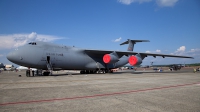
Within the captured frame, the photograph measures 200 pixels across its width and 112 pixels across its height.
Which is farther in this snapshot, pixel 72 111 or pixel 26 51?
pixel 26 51

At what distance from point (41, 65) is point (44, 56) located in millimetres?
1085

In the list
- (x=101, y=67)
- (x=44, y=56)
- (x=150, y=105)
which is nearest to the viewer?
(x=150, y=105)

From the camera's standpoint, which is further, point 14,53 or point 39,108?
point 14,53

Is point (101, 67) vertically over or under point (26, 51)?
under

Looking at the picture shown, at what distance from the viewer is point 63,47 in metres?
20.7

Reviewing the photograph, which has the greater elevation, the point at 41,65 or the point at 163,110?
the point at 41,65

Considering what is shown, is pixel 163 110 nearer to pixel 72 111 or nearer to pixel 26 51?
pixel 72 111

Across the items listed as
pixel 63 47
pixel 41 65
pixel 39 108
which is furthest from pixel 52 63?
pixel 39 108

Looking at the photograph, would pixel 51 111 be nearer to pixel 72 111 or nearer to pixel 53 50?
pixel 72 111

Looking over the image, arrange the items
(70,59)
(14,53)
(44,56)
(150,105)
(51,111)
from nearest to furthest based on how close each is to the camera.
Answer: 1. (51,111)
2. (150,105)
3. (14,53)
4. (44,56)
5. (70,59)

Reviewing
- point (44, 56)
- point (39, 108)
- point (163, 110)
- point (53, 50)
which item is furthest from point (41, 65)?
point (163, 110)

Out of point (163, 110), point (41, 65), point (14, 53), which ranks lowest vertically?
point (163, 110)

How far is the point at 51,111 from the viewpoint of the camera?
13.4 ft

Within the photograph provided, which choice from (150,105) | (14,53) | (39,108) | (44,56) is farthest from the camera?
(44,56)
